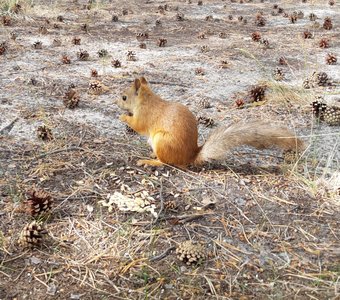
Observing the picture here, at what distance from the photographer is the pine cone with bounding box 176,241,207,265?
1934 mm

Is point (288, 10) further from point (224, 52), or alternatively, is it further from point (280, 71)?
point (280, 71)

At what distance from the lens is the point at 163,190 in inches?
97.9

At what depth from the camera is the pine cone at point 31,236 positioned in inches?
78.2

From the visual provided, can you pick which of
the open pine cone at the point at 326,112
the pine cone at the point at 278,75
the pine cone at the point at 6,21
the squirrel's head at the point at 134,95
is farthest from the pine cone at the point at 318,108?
the pine cone at the point at 6,21

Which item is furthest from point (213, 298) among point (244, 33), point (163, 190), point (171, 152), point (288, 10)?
point (288, 10)

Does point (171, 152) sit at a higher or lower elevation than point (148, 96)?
lower

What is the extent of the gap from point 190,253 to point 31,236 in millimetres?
723

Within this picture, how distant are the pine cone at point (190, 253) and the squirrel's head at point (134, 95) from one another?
1204 millimetres

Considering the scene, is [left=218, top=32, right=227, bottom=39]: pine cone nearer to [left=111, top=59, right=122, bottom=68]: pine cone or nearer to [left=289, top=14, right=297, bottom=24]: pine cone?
[left=289, top=14, right=297, bottom=24]: pine cone

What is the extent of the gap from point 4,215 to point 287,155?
172 cm

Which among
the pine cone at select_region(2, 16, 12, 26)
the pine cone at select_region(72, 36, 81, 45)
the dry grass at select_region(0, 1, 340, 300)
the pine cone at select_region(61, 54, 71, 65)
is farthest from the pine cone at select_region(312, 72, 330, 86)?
the pine cone at select_region(2, 16, 12, 26)

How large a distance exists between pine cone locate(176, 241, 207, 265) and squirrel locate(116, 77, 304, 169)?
721mm

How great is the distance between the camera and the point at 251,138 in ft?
8.07

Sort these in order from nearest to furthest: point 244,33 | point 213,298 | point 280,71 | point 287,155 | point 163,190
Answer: point 213,298, point 163,190, point 287,155, point 280,71, point 244,33
